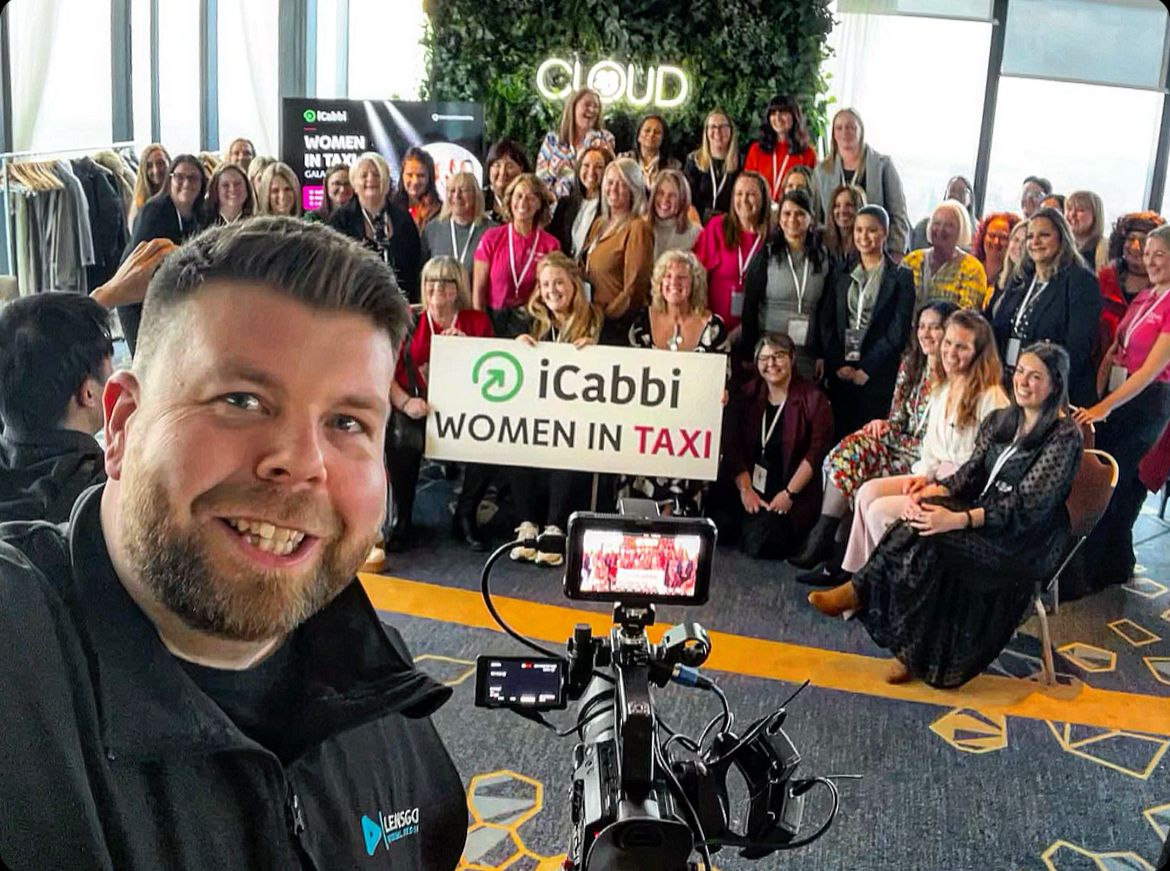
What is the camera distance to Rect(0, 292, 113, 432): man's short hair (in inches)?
37.1

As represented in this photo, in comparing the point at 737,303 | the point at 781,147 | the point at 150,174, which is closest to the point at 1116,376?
the point at 737,303

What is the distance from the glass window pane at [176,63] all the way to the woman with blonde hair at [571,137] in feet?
7.57

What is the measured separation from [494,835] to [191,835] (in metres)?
1.30

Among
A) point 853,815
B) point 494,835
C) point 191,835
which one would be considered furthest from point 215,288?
point 853,815

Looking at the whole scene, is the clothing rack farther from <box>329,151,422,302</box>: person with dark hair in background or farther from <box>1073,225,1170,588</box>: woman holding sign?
<box>1073,225,1170,588</box>: woman holding sign

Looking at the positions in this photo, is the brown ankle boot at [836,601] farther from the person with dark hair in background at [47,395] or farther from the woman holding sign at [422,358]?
the person with dark hair in background at [47,395]

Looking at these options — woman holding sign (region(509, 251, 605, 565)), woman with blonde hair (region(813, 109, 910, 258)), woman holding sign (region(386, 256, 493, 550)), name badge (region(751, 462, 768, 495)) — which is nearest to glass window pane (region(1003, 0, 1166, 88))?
woman with blonde hair (region(813, 109, 910, 258))

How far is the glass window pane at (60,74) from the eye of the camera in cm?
142

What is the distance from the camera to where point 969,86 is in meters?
5.87

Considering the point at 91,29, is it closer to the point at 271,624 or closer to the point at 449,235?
the point at 271,624

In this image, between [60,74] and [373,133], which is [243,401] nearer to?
[60,74]

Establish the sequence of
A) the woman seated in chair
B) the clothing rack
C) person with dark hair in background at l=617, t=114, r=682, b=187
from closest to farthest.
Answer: the clothing rack < the woman seated in chair < person with dark hair in background at l=617, t=114, r=682, b=187

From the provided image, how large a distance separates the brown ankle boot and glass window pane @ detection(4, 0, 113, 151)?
6.68 ft

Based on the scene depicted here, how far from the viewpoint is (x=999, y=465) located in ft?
8.81
